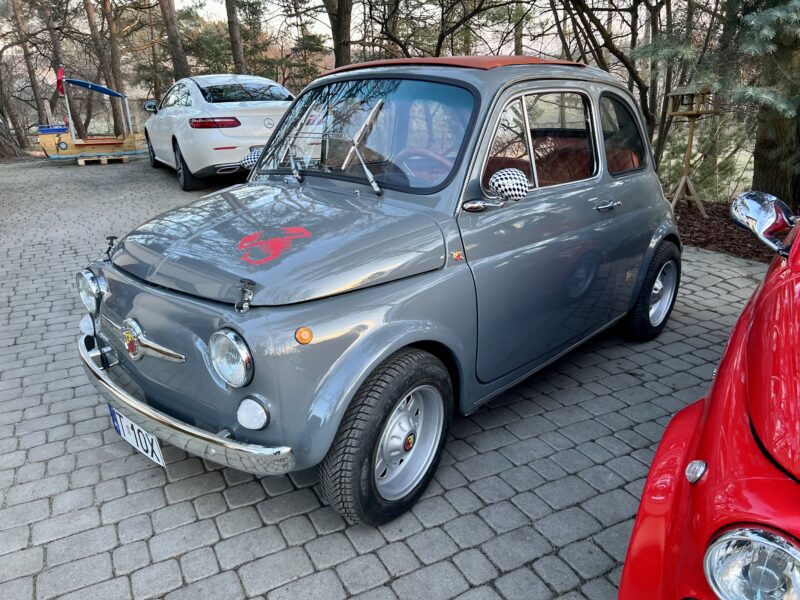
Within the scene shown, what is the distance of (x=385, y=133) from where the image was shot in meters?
3.10

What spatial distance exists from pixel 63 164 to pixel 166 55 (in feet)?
39.3

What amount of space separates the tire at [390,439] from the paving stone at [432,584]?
0.29 metres

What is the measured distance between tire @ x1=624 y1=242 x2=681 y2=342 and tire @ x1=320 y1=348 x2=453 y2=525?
2.13 m

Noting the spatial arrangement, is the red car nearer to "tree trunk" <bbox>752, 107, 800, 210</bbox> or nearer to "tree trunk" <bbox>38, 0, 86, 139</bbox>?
"tree trunk" <bbox>752, 107, 800, 210</bbox>

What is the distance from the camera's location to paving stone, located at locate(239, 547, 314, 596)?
2.35 m

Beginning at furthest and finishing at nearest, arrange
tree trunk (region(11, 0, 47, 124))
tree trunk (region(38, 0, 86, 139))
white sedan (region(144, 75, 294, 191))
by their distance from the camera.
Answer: tree trunk (region(11, 0, 47, 124)) < tree trunk (region(38, 0, 86, 139)) < white sedan (region(144, 75, 294, 191))

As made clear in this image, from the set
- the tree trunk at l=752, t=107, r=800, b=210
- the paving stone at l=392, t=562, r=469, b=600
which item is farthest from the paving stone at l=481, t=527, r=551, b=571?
the tree trunk at l=752, t=107, r=800, b=210

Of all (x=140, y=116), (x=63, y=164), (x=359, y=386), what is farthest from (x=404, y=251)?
(x=140, y=116)

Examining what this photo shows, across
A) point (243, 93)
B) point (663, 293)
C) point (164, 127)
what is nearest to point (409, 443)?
point (663, 293)

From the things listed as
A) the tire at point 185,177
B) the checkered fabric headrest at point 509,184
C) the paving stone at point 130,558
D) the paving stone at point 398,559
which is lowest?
the paving stone at point 398,559

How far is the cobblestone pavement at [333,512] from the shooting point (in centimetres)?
238

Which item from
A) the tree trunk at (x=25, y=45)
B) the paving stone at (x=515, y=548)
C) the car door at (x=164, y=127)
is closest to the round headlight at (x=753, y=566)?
the paving stone at (x=515, y=548)

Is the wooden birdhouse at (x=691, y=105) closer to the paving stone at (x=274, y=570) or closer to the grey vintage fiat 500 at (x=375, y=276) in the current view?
the grey vintage fiat 500 at (x=375, y=276)

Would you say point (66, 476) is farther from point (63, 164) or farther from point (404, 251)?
point (63, 164)
